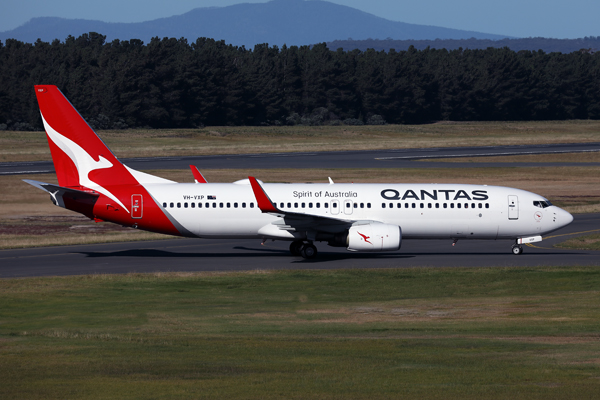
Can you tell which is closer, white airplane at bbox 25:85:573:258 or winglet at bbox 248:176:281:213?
winglet at bbox 248:176:281:213

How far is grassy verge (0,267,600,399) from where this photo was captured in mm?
15422

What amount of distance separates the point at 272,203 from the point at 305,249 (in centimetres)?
322

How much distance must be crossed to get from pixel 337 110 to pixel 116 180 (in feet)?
496

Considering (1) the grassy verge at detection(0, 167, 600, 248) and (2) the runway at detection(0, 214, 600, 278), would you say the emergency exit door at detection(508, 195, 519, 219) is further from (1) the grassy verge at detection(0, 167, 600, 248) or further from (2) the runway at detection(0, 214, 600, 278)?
(1) the grassy verge at detection(0, 167, 600, 248)

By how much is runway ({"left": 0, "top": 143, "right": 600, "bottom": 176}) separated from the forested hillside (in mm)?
53372

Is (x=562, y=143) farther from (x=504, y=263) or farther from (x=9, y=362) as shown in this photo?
(x=9, y=362)

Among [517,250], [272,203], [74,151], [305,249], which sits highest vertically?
[74,151]

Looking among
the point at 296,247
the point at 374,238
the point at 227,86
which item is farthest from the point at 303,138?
the point at 374,238

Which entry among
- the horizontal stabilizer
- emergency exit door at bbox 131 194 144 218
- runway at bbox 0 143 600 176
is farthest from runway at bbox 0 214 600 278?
runway at bbox 0 143 600 176

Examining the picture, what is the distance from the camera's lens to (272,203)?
127 feet

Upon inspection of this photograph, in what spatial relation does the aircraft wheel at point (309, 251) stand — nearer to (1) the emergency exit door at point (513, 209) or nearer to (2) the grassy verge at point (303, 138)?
(1) the emergency exit door at point (513, 209)

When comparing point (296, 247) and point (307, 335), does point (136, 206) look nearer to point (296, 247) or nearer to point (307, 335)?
point (296, 247)

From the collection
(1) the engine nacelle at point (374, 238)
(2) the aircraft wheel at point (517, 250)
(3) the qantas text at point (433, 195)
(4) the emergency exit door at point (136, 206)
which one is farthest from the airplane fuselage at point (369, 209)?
(1) the engine nacelle at point (374, 238)

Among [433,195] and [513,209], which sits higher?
[433,195]
